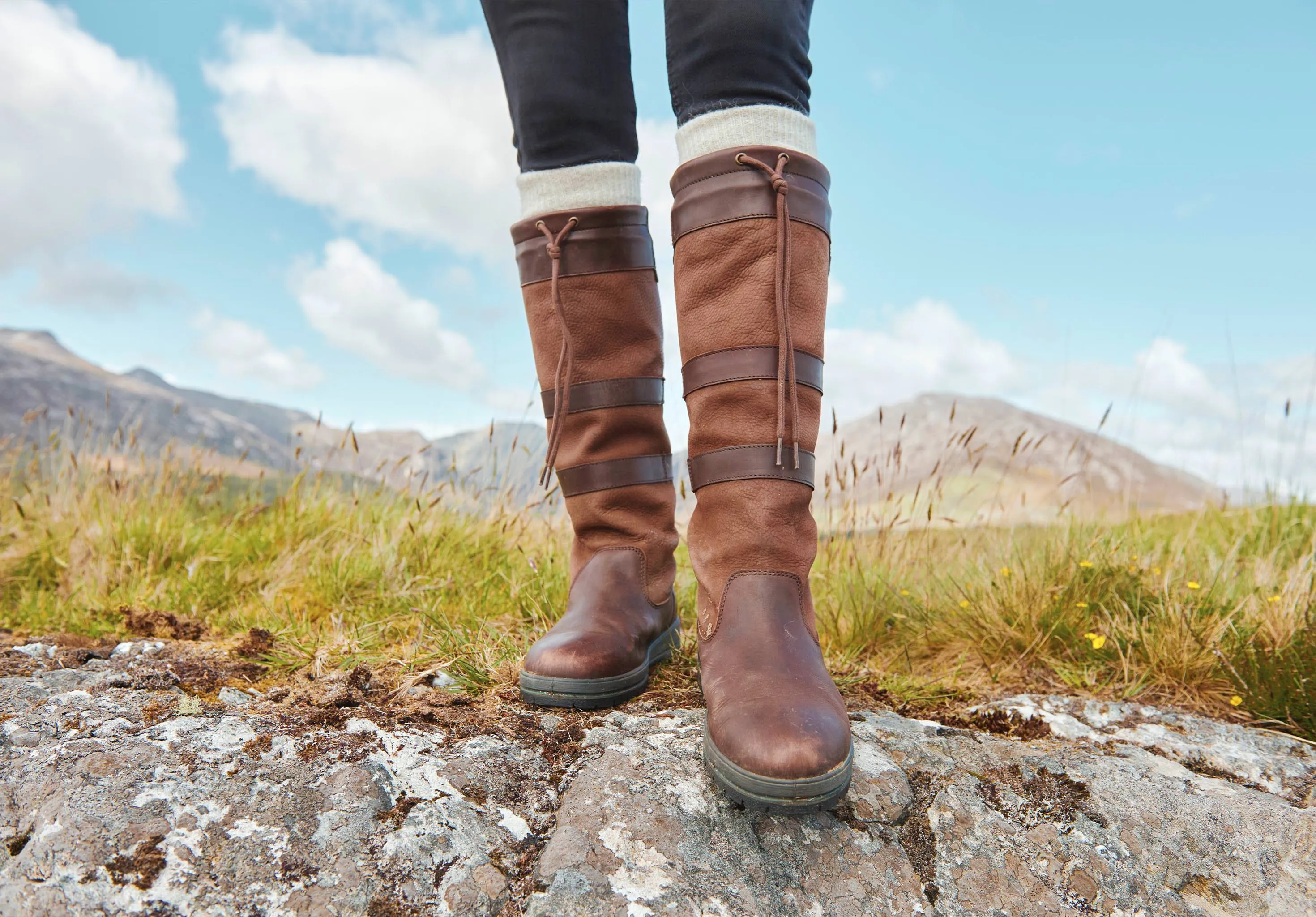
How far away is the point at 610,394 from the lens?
1.75 m

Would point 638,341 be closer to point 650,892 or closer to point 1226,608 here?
point 650,892

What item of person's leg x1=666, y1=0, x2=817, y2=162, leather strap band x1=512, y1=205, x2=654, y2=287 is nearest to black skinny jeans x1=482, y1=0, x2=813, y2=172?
person's leg x1=666, y1=0, x2=817, y2=162

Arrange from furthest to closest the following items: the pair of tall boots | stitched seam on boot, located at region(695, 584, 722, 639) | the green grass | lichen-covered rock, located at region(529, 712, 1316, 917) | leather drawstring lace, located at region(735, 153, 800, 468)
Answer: the green grass
stitched seam on boot, located at region(695, 584, 722, 639)
leather drawstring lace, located at region(735, 153, 800, 468)
the pair of tall boots
lichen-covered rock, located at region(529, 712, 1316, 917)

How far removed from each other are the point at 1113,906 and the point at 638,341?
1364mm

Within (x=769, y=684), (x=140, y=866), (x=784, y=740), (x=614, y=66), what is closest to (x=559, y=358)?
(x=614, y=66)

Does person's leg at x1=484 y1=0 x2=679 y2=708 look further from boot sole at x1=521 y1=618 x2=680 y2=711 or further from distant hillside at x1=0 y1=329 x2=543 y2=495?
distant hillside at x1=0 y1=329 x2=543 y2=495

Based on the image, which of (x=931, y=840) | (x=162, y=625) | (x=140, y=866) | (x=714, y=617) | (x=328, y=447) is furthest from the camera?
(x=328, y=447)

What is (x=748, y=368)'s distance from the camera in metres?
1.41

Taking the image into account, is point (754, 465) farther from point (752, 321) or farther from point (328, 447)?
point (328, 447)

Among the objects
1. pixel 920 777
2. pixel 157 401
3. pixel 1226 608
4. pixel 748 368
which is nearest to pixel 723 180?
pixel 748 368

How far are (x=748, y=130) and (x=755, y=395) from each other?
1.56 ft

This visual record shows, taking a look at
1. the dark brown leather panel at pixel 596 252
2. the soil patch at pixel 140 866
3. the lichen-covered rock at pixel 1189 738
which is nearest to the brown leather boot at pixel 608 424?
the dark brown leather panel at pixel 596 252

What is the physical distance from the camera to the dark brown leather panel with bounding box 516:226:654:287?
1673 millimetres

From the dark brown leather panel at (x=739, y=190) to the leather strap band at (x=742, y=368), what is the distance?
0.79 feet
